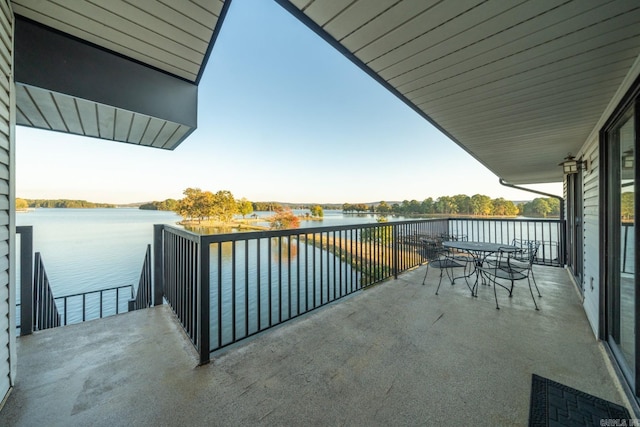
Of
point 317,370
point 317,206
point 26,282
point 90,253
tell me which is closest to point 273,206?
point 317,206

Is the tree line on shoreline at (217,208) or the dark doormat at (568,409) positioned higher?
the tree line on shoreline at (217,208)

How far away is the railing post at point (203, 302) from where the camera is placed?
176cm

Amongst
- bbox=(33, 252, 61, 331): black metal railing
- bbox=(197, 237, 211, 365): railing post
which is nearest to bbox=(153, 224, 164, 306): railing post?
bbox=(33, 252, 61, 331): black metal railing

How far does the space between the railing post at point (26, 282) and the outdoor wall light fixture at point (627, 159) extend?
472 cm


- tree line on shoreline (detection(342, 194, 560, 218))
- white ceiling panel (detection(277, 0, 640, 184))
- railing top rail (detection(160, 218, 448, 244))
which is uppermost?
white ceiling panel (detection(277, 0, 640, 184))

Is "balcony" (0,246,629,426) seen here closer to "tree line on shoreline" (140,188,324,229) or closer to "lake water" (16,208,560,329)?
"lake water" (16,208,560,329)

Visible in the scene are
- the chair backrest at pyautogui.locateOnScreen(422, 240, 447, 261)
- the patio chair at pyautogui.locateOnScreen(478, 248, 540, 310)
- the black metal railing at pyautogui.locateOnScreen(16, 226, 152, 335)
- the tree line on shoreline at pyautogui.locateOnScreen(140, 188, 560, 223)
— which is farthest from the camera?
the tree line on shoreline at pyautogui.locateOnScreen(140, 188, 560, 223)

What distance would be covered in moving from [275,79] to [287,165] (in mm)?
12714

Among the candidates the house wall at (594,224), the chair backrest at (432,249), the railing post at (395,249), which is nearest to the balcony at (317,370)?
the house wall at (594,224)

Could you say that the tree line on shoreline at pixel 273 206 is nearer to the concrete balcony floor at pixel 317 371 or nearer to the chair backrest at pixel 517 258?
the chair backrest at pixel 517 258

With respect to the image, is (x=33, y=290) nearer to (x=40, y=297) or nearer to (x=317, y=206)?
(x=40, y=297)

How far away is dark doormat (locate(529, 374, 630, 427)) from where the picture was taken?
50.4 inches

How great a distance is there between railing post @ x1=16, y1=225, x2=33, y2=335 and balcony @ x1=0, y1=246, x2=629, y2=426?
120 mm

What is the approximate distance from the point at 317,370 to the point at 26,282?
8.63ft
